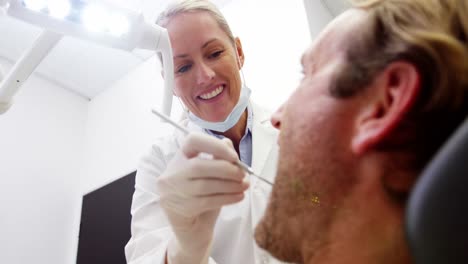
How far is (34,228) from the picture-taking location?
241 cm

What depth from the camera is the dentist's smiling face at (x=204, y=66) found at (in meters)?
1.24

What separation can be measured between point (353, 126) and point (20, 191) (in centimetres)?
246

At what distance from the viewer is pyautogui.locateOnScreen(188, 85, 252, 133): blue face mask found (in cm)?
136

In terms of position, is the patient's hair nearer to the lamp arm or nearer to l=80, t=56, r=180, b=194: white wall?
the lamp arm

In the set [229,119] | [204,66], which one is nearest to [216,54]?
[204,66]

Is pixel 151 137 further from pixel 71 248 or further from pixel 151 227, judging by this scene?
pixel 151 227

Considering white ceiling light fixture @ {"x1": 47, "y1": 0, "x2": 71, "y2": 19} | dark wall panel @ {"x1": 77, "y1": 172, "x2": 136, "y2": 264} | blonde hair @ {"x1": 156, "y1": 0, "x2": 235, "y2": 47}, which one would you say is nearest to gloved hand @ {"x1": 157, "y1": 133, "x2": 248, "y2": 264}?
white ceiling light fixture @ {"x1": 47, "y1": 0, "x2": 71, "y2": 19}

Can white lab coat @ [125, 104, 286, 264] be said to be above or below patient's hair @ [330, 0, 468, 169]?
below

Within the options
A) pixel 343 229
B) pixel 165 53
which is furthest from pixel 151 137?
pixel 343 229

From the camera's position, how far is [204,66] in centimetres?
126

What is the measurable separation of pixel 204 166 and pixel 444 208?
513 mm

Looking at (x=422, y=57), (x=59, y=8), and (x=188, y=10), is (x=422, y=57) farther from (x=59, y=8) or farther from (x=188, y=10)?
(x=188, y=10)

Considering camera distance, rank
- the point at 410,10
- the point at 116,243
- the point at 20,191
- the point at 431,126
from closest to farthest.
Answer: the point at 431,126, the point at 410,10, the point at 116,243, the point at 20,191

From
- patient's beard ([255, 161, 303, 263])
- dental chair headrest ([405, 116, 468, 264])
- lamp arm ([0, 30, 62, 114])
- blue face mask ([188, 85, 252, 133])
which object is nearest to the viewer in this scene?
dental chair headrest ([405, 116, 468, 264])
